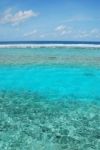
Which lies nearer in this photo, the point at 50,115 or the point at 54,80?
the point at 50,115

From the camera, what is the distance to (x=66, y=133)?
3395 millimetres

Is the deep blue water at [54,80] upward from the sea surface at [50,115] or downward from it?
downward

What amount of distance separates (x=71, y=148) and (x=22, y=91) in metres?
3.31

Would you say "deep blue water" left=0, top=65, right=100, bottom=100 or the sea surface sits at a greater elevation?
the sea surface

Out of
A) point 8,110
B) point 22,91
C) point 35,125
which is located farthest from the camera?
point 22,91

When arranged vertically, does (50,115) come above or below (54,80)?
above

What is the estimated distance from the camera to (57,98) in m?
5.37

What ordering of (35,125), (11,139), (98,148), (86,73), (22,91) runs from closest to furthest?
(98,148)
(11,139)
(35,125)
(22,91)
(86,73)

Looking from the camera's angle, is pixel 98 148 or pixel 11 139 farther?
pixel 11 139

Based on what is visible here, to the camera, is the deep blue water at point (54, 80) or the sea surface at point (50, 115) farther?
the deep blue water at point (54, 80)

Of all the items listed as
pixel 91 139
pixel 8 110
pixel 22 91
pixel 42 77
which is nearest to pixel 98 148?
pixel 91 139

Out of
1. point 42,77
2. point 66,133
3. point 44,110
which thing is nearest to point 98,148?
point 66,133

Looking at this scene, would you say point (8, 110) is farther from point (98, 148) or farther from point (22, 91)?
point (98, 148)

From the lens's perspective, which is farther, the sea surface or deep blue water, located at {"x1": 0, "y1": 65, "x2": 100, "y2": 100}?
deep blue water, located at {"x1": 0, "y1": 65, "x2": 100, "y2": 100}
